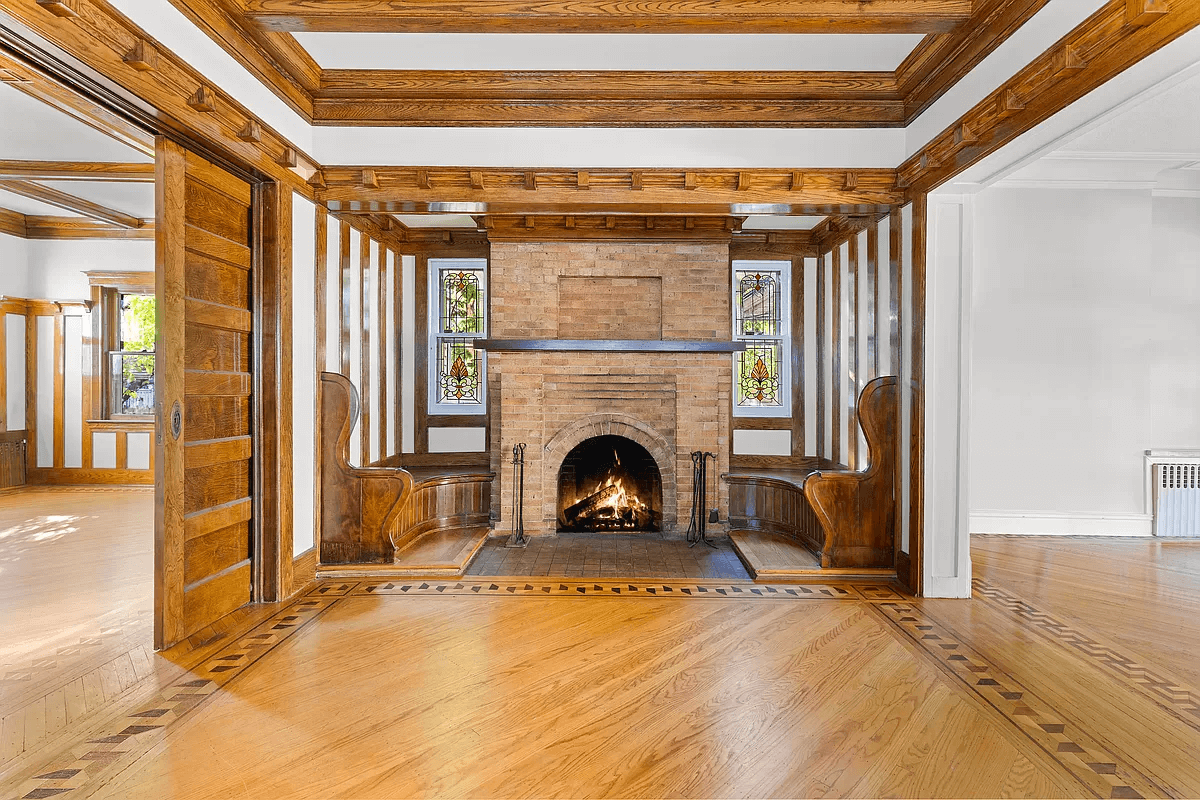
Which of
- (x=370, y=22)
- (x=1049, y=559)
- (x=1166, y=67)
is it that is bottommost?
(x=1049, y=559)

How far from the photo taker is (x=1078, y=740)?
2.71 m

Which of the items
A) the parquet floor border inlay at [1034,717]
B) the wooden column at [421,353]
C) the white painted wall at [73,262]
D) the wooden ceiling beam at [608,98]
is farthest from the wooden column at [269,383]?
the white painted wall at [73,262]

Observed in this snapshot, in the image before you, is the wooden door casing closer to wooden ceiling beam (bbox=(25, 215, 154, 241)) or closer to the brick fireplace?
the brick fireplace

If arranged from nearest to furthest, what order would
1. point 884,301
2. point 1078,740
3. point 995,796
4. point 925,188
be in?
point 995,796 < point 1078,740 < point 925,188 < point 884,301

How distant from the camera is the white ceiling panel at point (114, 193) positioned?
693 cm

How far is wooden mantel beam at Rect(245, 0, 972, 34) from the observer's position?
344cm

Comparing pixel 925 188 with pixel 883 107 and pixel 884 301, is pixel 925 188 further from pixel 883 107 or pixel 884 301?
pixel 884 301

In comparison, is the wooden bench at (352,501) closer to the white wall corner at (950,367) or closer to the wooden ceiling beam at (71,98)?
the wooden ceiling beam at (71,98)

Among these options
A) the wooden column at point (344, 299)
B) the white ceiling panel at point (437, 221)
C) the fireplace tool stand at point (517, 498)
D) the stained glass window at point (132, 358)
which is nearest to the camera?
the wooden column at point (344, 299)

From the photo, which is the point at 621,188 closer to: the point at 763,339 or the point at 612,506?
the point at 763,339

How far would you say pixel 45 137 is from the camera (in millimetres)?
5293

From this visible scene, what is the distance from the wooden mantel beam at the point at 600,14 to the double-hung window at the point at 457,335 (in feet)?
13.5

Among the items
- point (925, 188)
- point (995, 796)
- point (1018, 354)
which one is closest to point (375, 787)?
point (995, 796)

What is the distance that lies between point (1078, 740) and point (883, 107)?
12.5ft
